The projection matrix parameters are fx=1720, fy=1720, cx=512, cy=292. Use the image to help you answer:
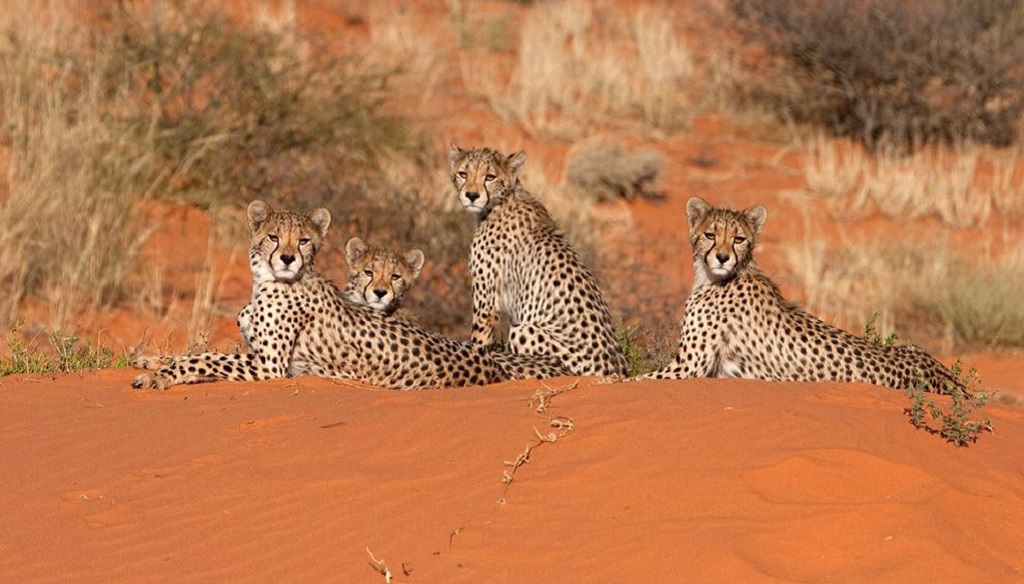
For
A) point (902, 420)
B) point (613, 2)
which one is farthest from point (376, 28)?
point (902, 420)

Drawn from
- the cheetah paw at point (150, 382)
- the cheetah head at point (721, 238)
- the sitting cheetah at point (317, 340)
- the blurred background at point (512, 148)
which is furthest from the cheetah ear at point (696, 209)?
the cheetah paw at point (150, 382)

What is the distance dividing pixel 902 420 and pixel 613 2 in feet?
56.6

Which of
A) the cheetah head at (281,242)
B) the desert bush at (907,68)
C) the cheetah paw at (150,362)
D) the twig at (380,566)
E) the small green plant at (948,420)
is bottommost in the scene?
the cheetah paw at (150,362)

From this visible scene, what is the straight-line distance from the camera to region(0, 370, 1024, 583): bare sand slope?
4.87 metres

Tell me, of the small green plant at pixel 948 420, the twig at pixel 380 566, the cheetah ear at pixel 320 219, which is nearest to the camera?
the twig at pixel 380 566

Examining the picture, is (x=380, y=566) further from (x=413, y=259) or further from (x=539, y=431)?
(x=413, y=259)

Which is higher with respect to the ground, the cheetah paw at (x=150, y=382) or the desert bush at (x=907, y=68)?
the desert bush at (x=907, y=68)

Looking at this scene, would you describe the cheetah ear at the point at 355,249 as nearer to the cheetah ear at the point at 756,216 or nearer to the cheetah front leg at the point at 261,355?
the cheetah front leg at the point at 261,355

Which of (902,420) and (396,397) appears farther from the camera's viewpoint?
(396,397)

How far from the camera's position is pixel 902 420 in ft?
19.8

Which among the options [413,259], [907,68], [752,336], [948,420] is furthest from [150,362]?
[907,68]

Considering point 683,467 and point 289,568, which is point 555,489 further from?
point 289,568

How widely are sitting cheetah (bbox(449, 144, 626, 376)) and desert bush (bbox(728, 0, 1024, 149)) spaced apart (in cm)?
853

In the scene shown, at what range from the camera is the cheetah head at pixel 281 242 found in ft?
25.4
